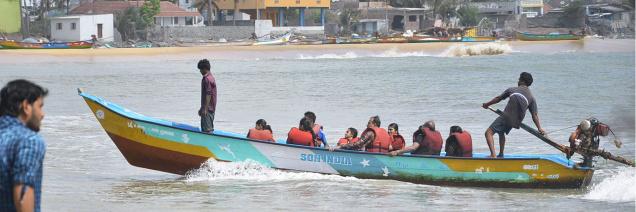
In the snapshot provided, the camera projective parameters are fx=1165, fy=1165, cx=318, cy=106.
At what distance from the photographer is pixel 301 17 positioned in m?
96.5

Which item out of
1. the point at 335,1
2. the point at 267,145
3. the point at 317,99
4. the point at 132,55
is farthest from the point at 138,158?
the point at 335,1

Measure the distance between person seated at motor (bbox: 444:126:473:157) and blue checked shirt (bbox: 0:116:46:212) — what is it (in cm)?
907

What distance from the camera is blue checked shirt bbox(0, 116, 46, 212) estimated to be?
5.68 meters

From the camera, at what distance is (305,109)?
3061cm

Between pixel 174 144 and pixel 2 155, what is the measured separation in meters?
9.05

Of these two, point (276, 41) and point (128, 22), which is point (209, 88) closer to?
point (276, 41)

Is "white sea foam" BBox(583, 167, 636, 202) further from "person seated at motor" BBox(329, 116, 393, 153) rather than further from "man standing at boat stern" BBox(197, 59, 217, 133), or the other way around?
"man standing at boat stern" BBox(197, 59, 217, 133)

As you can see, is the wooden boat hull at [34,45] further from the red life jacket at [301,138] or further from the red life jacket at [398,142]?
the red life jacket at [398,142]

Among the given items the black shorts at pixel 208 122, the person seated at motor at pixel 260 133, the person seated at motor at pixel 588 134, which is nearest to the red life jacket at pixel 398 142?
the person seated at motor at pixel 260 133

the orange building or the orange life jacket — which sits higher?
the orange building

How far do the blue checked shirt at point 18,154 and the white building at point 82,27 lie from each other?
76730 millimetres

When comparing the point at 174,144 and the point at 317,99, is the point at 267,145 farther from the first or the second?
the point at 317,99

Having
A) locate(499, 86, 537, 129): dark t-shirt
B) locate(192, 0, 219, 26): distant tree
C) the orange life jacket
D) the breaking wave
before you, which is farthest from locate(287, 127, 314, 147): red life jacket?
locate(192, 0, 219, 26): distant tree

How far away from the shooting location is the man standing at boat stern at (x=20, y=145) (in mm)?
5680
